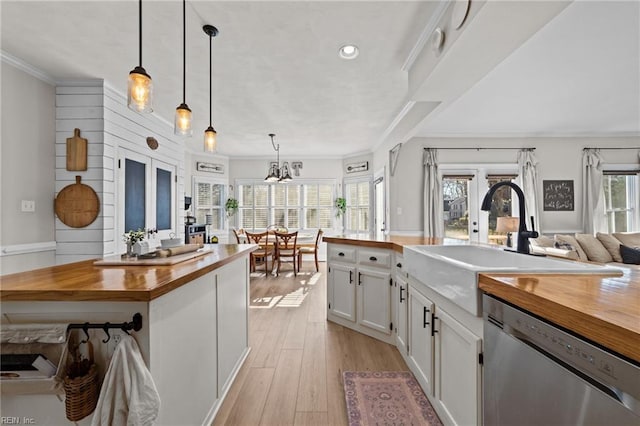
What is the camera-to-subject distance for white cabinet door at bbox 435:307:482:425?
A: 3.82 ft

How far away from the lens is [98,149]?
3.10 meters

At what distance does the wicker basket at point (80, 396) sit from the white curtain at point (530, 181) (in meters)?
6.02

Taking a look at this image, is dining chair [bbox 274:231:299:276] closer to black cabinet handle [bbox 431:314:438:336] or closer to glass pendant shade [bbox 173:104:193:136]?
glass pendant shade [bbox 173:104:193:136]

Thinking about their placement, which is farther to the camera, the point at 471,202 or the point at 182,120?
the point at 471,202

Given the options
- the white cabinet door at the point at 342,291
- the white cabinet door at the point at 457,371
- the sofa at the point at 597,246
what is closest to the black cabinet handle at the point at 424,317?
the white cabinet door at the point at 457,371

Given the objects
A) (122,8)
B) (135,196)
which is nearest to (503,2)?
(122,8)

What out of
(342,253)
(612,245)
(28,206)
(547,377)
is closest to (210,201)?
(28,206)

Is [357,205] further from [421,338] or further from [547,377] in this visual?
[547,377]

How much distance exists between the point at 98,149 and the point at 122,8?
5.54ft

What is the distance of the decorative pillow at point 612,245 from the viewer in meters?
3.88

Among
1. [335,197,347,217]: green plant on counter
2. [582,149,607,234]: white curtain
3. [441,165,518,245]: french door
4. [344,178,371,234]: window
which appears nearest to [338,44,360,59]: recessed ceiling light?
[441,165,518,245]: french door

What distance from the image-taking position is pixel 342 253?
9.52 ft

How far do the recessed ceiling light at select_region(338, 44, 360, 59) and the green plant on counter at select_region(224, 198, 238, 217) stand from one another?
5019 mm

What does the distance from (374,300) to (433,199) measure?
9.83 ft
